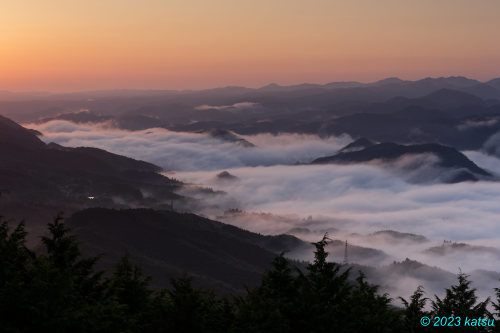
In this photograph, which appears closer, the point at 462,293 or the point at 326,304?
the point at 326,304

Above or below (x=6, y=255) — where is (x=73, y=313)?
below

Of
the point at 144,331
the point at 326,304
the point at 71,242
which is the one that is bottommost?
the point at 144,331

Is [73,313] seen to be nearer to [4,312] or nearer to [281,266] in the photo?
[4,312]

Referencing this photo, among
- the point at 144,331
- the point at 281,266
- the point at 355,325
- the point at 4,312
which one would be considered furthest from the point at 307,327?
the point at 4,312

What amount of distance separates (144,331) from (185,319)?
139 inches

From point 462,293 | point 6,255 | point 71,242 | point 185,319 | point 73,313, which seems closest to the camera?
point 73,313

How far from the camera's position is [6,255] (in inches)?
1425

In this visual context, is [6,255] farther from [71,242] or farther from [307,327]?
[307,327]

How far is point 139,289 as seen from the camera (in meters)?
47.8

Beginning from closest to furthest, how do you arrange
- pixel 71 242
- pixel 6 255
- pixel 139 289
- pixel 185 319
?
pixel 6 255, pixel 185 319, pixel 71 242, pixel 139 289

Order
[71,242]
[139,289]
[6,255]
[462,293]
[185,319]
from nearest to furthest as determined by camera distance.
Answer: [6,255] → [185,319] → [71,242] → [139,289] → [462,293]

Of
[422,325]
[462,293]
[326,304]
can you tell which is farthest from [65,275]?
[462,293]

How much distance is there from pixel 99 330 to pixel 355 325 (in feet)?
54.6

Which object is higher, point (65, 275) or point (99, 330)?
point (65, 275)
